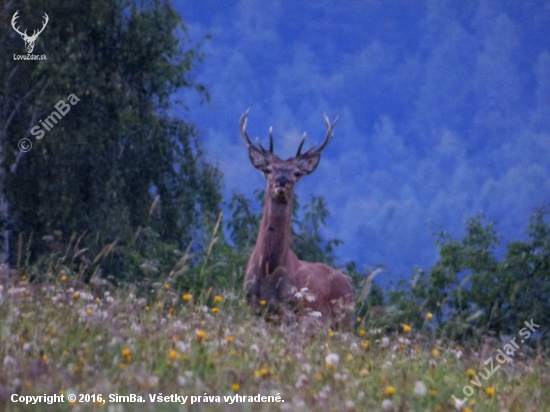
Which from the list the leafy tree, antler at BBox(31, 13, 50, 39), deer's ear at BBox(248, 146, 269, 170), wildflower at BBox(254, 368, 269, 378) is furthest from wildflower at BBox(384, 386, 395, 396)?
antler at BBox(31, 13, 50, 39)

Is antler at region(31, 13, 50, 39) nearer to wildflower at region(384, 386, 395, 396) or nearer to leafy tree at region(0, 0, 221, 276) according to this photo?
leafy tree at region(0, 0, 221, 276)

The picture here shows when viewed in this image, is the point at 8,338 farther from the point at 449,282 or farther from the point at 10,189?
the point at 10,189

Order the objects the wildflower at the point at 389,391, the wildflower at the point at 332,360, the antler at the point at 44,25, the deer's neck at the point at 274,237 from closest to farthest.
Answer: the wildflower at the point at 389,391
the wildflower at the point at 332,360
the deer's neck at the point at 274,237
the antler at the point at 44,25

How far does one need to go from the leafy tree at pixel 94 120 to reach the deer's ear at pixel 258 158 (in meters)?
3.74

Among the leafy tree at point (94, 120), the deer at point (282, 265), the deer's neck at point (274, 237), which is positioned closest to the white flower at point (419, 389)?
the deer at point (282, 265)

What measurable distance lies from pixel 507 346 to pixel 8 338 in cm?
359

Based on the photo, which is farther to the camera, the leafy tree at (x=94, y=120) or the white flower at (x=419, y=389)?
the leafy tree at (x=94, y=120)

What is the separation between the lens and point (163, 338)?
436cm

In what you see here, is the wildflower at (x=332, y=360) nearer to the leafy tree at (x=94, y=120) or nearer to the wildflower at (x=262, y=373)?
the wildflower at (x=262, y=373)

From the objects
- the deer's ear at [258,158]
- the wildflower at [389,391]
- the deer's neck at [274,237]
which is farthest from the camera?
the deer's ear at [258,158]

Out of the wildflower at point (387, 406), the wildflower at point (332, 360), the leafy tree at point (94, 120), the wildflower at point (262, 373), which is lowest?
the wildflower at point (387, 406)

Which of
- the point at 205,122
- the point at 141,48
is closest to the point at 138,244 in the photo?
the point at 141,48

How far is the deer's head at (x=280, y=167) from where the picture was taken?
8.07 metres

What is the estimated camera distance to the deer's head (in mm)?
8070
